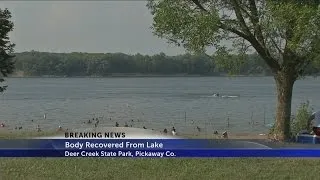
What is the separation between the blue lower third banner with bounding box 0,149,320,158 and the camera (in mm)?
8742

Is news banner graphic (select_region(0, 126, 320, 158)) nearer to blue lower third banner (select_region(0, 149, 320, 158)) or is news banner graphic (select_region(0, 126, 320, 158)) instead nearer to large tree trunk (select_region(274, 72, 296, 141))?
blue lower third banner (select_region(0, 149, 320, 158))

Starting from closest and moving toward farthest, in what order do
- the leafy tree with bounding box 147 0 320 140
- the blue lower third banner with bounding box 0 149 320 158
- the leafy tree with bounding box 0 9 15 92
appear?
1. the blue lower third banner with bounding box 0 149 320 158
2. the leafy tree with bounding box 147 0 320 140
3. the leafy tree with bounding box 0 9 15 92

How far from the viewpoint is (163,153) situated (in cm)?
901

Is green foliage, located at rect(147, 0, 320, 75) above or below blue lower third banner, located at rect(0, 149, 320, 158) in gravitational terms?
above

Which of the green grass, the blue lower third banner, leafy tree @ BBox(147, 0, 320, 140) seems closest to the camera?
the blue lower third banner

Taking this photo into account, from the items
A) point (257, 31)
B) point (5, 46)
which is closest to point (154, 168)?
point (257, 31)

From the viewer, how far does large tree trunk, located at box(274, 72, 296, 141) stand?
14.4 m

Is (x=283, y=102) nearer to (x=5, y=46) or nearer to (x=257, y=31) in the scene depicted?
(x=257, y=31)

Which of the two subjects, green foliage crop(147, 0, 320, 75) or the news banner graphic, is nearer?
the news banner graphic

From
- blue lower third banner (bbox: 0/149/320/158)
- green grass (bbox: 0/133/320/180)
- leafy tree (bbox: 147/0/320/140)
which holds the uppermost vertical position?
leafy tree (bbox: 147/0/320/140)

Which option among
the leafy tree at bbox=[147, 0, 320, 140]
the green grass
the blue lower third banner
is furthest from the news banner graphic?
the leafy tree at bbox=[147, 0, 320, 140]

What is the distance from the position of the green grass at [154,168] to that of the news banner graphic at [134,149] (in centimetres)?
30

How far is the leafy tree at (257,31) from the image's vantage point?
12523 mm

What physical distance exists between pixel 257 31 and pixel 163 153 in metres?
5.91
